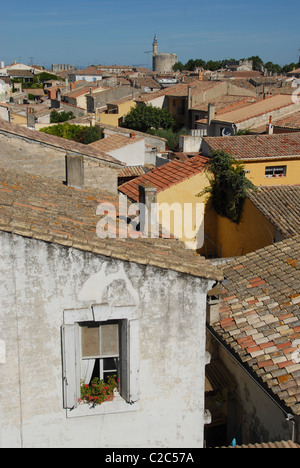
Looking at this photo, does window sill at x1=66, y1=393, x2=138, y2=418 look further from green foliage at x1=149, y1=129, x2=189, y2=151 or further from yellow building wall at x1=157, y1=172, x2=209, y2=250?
green foliage at x1=149, y1=129, x2=189, y2=151

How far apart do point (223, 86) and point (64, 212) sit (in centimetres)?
4992

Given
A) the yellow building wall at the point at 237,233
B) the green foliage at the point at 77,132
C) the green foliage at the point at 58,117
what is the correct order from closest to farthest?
the yellow building wall at the point at 237,233 < the green foliage at the point at 77,132 < the green foliage at the point at 58,117

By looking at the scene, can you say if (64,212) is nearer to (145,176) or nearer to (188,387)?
(188,387)

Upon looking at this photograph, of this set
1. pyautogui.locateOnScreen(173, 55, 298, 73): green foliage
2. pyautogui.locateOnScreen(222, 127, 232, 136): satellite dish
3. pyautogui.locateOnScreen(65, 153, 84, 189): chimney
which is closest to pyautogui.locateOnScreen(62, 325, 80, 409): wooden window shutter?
pyautogui.locateOnScreen(65, 153, 84, 189): chimney

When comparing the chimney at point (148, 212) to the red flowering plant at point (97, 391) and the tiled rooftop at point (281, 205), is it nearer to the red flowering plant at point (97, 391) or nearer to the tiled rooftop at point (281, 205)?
the red flowering plant at point (97, 391)

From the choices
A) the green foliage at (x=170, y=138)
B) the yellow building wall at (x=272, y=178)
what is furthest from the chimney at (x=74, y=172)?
the green foliage at (x=170, y=138)

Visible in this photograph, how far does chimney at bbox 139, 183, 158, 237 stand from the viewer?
822cm

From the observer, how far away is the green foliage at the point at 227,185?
19781 mm

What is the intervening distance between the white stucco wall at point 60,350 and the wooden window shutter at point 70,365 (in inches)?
3.9

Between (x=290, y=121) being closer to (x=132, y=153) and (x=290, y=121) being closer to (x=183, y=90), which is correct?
(x=132, y=153)

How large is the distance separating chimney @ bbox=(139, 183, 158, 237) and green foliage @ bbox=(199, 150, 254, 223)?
1120 cm

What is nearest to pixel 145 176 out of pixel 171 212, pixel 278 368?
pixel 171 212

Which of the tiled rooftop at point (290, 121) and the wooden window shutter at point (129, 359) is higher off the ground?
the tiled rooftop at point (290, 121)
